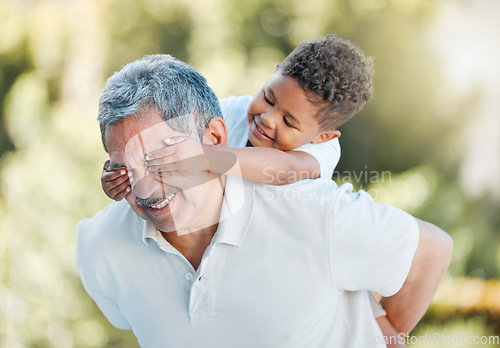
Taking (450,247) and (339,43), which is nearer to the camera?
(450,247)

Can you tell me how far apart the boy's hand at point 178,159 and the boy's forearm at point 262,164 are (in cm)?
3

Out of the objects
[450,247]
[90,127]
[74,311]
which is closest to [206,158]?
[450,247]

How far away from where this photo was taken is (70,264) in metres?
3.47

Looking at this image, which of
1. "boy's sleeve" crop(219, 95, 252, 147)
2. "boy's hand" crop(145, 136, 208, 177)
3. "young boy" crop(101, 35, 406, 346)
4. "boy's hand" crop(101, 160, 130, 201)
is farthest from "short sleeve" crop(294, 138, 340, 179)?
"boy's hand" crop(101, 160, 130, 201)

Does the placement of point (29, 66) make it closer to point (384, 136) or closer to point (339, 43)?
point (384, 136)

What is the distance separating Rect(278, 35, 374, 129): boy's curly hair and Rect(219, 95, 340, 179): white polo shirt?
3.2 inches

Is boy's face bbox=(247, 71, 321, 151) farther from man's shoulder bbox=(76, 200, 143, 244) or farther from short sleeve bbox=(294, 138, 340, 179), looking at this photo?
man's shoulder bbox=(76, 200, 143, 244)

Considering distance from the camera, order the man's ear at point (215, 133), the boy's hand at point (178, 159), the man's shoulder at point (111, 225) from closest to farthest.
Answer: the boy's hand at point (178, 159), the man's ear at point (215, 133), the man's shoulder at point (111, 225)

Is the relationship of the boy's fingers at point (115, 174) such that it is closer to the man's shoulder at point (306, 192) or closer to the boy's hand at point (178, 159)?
the boy's hand at point (178, 159)

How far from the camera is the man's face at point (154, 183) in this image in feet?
3.96

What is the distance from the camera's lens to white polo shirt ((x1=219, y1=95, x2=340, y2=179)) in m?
1.62

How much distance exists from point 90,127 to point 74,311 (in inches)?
51.3

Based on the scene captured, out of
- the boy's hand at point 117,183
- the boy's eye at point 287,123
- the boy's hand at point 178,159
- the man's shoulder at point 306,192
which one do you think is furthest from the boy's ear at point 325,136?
the boy's hand at point 117,183

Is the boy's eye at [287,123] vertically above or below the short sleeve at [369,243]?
above
